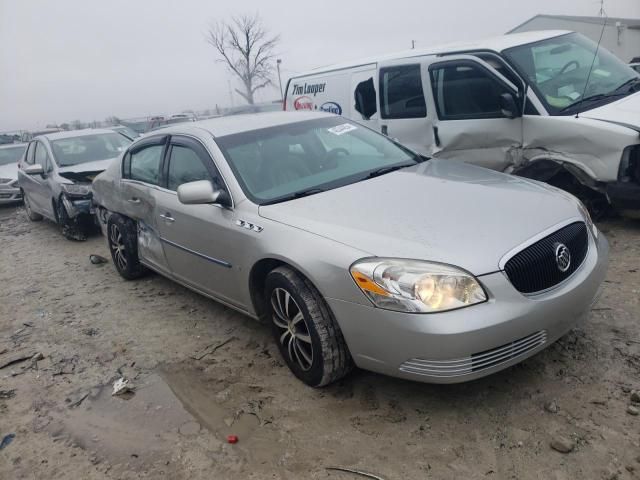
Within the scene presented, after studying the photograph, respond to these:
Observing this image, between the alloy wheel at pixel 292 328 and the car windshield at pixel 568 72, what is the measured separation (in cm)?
342

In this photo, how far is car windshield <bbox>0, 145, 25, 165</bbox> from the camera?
538 inches

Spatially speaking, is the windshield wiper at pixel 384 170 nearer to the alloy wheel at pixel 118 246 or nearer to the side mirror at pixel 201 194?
the side mirror at pixel 201 194

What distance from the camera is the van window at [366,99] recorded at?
21.4 ft

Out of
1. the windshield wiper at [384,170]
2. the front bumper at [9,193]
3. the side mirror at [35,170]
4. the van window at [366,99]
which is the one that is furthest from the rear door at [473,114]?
the front bumper at [9,193]

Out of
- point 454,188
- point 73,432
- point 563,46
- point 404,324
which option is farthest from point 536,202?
point 563,46

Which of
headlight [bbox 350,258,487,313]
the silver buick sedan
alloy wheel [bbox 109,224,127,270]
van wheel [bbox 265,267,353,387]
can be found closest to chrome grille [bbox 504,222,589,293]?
the silver buick sedan

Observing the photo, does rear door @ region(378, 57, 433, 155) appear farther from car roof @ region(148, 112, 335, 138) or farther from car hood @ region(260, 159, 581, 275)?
car hood @ region(260, 159, 581, 275)

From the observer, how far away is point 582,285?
2.75m

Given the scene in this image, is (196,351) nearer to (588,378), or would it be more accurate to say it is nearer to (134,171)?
(134,171)

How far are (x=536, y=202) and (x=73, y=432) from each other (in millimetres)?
2959

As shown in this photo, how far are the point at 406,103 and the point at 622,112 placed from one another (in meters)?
2.24

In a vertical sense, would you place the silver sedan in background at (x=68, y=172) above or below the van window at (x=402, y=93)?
below

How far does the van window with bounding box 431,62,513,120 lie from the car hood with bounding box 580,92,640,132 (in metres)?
0.84

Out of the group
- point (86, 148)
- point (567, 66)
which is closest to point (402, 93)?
point (567, 66)
